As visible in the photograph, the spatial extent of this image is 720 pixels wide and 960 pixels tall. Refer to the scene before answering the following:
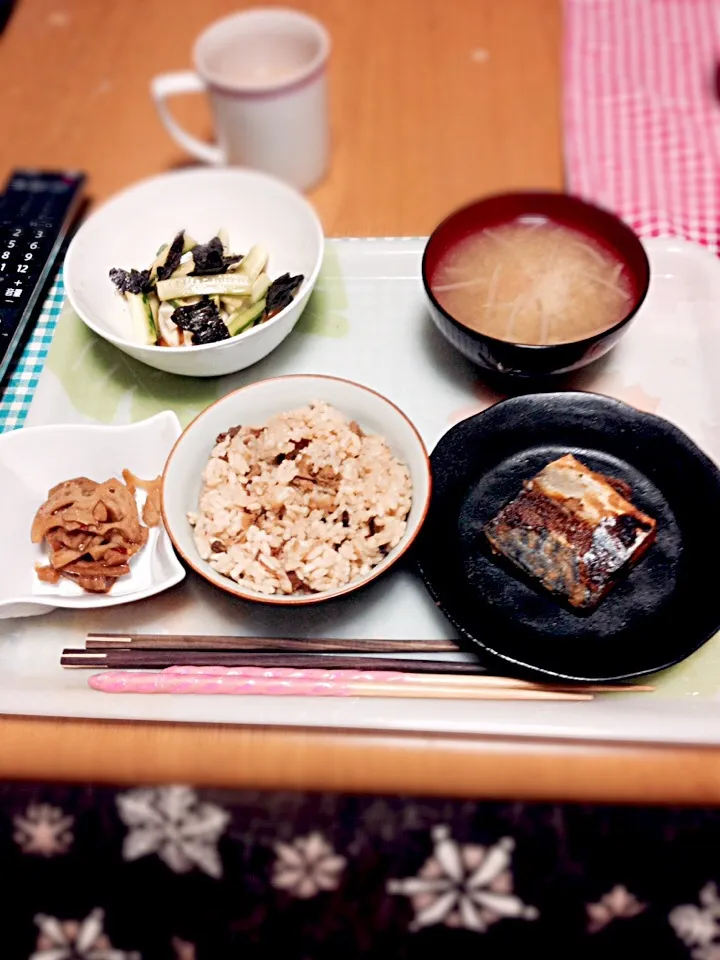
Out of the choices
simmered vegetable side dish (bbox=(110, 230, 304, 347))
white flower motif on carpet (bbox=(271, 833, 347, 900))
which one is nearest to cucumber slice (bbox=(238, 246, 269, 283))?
simmered vegetable side dish (bbox=(110, 230, 304, 347))

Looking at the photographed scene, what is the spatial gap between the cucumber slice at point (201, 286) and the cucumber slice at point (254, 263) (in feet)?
0.09

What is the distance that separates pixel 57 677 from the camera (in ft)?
3.69

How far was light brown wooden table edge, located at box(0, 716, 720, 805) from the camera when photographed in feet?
3.27

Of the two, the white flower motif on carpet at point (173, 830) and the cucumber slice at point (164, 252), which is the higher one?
the cucumber slice at point (164, 252)

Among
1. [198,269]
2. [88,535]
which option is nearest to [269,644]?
[88,535]

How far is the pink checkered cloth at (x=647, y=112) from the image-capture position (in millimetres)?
1917

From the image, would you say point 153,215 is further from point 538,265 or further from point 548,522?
point 548,522

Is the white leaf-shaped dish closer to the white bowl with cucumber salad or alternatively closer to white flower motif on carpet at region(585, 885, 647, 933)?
the white bowl with cucumber salad

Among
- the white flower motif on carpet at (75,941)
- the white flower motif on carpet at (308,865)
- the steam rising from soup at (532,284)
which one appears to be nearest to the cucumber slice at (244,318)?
the steam rising from soup at (532,284)

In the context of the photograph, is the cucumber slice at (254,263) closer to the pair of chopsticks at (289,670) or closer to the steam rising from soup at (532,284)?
the steam rising from soup at (532,284)

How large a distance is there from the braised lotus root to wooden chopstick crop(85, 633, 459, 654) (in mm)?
86

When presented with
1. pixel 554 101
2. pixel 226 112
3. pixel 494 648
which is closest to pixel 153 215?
pixel 226 112

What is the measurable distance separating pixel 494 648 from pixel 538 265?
76 centimetres

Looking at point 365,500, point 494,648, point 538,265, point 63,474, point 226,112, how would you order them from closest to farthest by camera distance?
1. point 494,648
2. point 365,500
3. point 63,474
4. point 538,265
5. point 226,112
